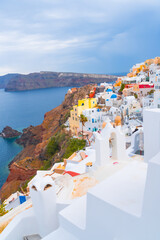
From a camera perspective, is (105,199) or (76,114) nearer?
(105,199)

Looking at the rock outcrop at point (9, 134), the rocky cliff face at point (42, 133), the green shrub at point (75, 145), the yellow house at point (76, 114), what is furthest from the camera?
the rock outcrop at point (9, 134)

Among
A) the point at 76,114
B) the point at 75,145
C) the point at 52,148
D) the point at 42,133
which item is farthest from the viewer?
the point at 42,133

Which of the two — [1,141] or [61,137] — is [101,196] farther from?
[1,141]

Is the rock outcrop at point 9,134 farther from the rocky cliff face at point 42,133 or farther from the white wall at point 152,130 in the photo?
the white wall at point 152,130

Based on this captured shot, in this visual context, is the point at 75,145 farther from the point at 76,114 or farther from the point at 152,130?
the point at 152,130

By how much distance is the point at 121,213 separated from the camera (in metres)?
5.20

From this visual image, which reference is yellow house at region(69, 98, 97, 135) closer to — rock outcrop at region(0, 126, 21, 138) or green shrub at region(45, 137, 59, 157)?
green shrub at region(45, 137, 59, 157)

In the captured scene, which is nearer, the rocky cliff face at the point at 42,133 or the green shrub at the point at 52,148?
the green shrub at the point at 52,148

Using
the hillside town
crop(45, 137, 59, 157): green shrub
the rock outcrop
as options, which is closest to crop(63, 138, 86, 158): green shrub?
crop(45, 137, 59, 157): green shrub

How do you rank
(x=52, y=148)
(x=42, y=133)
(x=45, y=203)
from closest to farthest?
(x=45, y=203), (x=52, y=148), (x=42, y=133)

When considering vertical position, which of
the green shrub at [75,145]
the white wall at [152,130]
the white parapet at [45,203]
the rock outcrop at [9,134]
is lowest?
the rock outcrop at [9,134]

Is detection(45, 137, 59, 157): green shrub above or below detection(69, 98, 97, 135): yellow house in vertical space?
below

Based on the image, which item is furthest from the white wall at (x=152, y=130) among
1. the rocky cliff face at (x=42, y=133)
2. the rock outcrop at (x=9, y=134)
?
the rock outcrop at (x=9, y=134)

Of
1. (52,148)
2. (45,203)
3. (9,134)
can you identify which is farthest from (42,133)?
(45,203)
